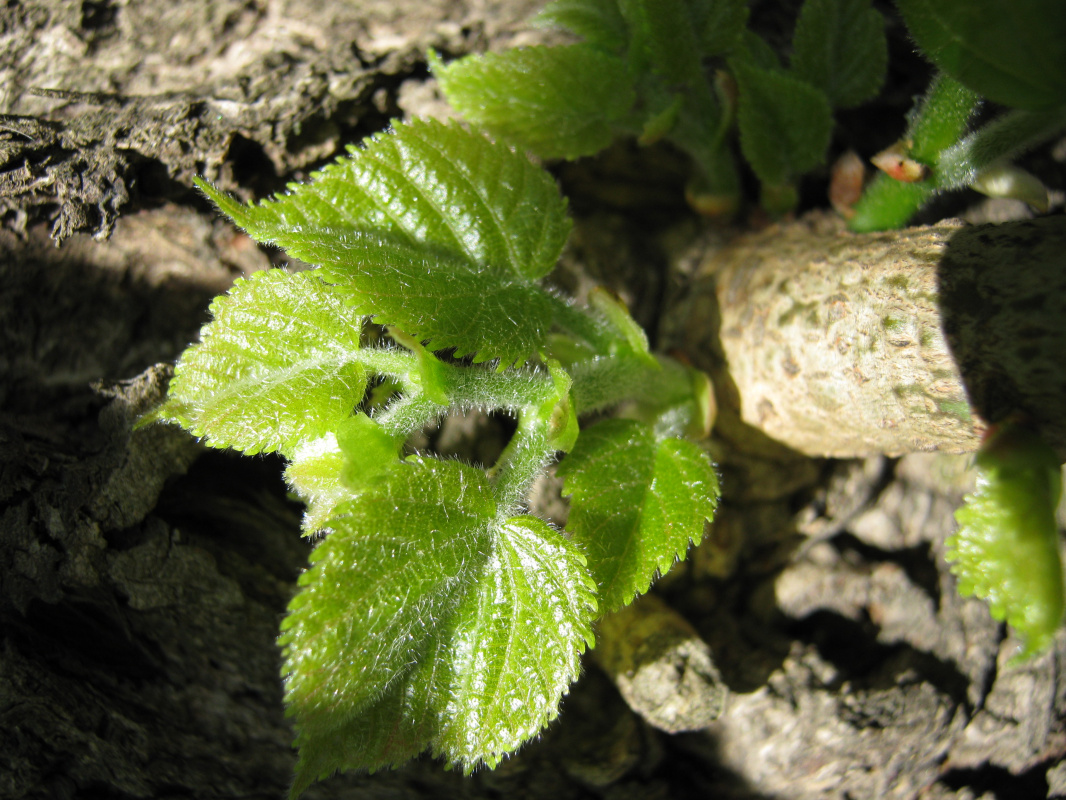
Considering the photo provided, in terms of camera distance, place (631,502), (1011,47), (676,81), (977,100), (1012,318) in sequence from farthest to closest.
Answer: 1. (676,81)
2. (631,502)
3. (977,100)
4. (1012,318)
5. (1011,47)

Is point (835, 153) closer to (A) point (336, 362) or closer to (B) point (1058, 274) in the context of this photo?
(B) point (1058, 274)

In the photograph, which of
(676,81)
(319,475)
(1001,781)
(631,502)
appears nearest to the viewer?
(319,475)

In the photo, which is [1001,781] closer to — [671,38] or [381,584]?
[381,584]

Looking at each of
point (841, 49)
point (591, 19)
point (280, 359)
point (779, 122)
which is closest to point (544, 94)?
A: point (591, 19)

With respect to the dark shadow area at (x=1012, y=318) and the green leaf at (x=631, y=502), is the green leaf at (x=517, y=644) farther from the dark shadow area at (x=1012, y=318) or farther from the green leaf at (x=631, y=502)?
the dark shadow area at (x=1012, y=318)

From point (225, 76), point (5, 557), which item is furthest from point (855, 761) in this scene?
point (225, 76)

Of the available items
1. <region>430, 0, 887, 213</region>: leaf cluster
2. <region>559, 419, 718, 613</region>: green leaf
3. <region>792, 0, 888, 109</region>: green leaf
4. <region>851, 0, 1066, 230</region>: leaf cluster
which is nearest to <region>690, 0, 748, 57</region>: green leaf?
<region>430, 0, 887, 213</region>: leaf cluster

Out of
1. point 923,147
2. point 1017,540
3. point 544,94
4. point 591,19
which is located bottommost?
point 1017,540

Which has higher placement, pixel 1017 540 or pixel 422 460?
pixel 422 460

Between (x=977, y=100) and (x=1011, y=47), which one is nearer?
(x=1011, y=47)
